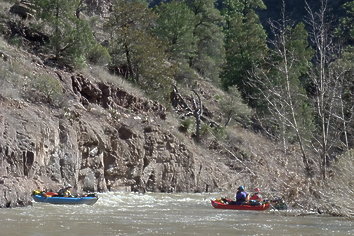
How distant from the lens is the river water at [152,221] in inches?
580

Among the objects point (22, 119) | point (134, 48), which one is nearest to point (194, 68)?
point (134, 48)

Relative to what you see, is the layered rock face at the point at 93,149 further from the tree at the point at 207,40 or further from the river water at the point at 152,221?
the tree at the point at 207,40

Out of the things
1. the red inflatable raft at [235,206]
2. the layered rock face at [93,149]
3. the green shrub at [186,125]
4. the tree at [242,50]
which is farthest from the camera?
the tree at [242,50]

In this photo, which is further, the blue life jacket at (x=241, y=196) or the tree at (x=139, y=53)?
the tree at (x=139, y=53)

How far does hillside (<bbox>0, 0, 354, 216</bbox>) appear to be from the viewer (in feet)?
59.0

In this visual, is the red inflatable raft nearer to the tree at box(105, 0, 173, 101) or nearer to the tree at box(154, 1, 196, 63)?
the tree at box(105, 0, 173, 101)

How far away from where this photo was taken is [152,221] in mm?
17219

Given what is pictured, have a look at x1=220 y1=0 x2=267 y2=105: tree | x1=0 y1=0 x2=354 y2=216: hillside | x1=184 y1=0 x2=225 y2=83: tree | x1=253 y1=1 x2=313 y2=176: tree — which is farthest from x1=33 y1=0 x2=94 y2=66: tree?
x1=220 y1=0 x2=267 y2=105: tree

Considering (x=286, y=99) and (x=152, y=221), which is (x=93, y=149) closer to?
(x=286, y=99)

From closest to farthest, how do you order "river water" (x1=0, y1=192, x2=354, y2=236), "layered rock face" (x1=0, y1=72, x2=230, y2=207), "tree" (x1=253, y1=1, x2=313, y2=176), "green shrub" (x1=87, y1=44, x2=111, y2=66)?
1. "river water" (x1=0, y1=192, x2=354, y2=236)
2. "tree" (x1=253, y1=1, x2=313, y2=176)
3. "layered rock face" (x1=0, y1=72, x2=230, y2=207)
4. "green shrub" (x1=87, y1=44, x2=111, y2=66)

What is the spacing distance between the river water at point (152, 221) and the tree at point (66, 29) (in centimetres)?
1111

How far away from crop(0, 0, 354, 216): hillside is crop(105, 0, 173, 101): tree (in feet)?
3.02

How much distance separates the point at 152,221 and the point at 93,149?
10.6 m

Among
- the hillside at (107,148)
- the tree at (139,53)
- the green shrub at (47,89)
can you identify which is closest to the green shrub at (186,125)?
the hillside at (107,148)
